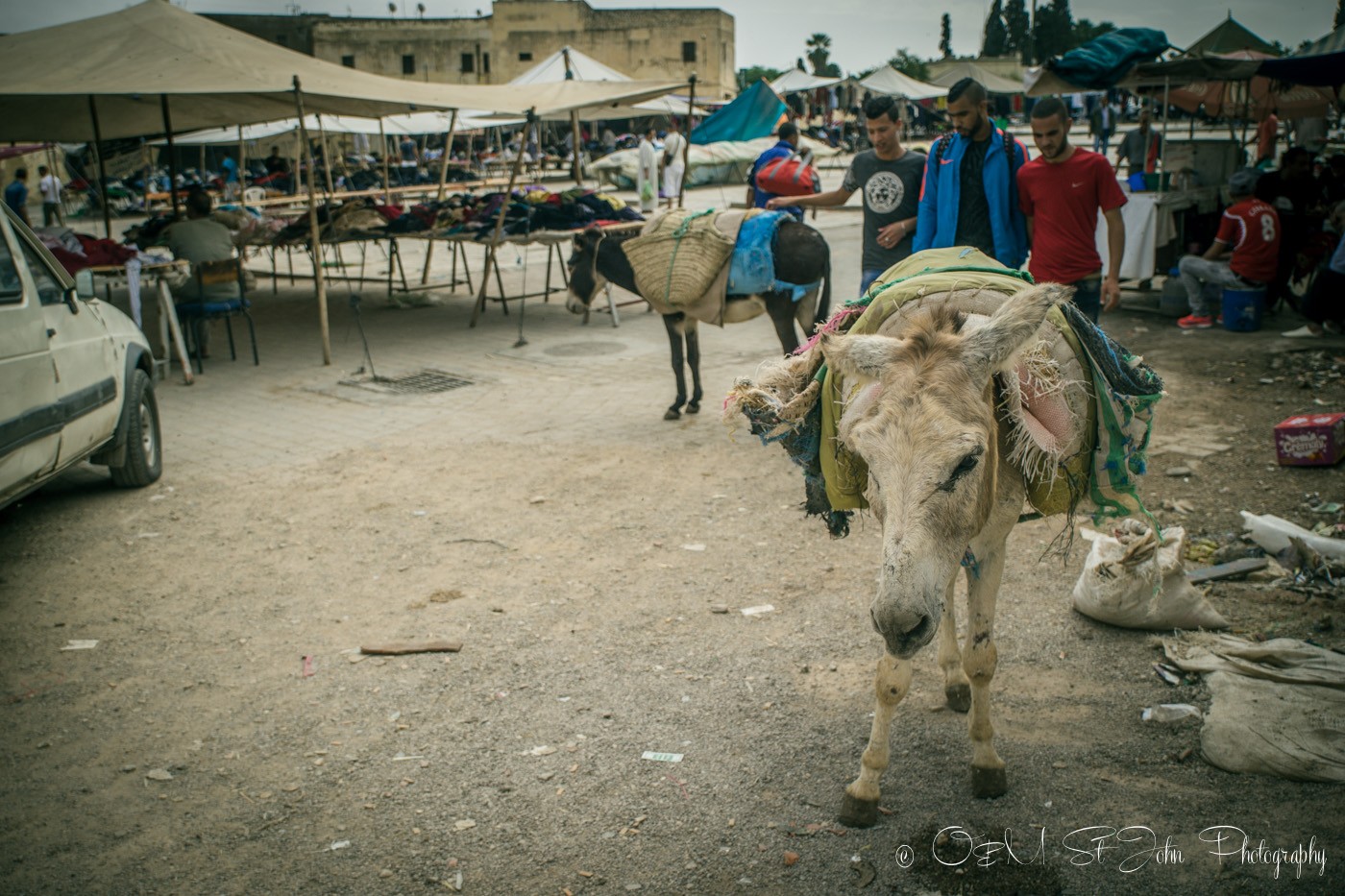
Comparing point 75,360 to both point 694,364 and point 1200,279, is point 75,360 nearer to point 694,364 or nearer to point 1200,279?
point 694,364

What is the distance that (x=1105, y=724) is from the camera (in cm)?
343

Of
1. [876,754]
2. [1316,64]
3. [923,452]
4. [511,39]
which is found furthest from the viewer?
[511,39]

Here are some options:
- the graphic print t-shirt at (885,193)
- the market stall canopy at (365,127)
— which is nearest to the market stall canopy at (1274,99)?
the graphic print t-shirt at (885,193)

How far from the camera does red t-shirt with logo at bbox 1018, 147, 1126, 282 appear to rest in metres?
5.20

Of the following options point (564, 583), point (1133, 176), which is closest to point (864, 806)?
point (564, 583)

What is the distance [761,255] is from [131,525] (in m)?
4.64

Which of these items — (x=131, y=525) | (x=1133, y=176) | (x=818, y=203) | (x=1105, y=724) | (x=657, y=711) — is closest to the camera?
(x=1105, y=724)

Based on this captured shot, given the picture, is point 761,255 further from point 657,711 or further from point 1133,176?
point 1133,176

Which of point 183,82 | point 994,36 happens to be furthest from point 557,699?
point 994,36

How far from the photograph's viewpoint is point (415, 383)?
29.4ft

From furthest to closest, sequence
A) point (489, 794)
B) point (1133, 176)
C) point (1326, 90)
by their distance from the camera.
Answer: point (1326, 90), point (1133, 176), point (489, 794)

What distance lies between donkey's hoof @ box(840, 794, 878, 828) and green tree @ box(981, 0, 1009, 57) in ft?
311

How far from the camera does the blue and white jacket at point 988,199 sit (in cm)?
530

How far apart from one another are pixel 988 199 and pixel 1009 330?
3.20 m
